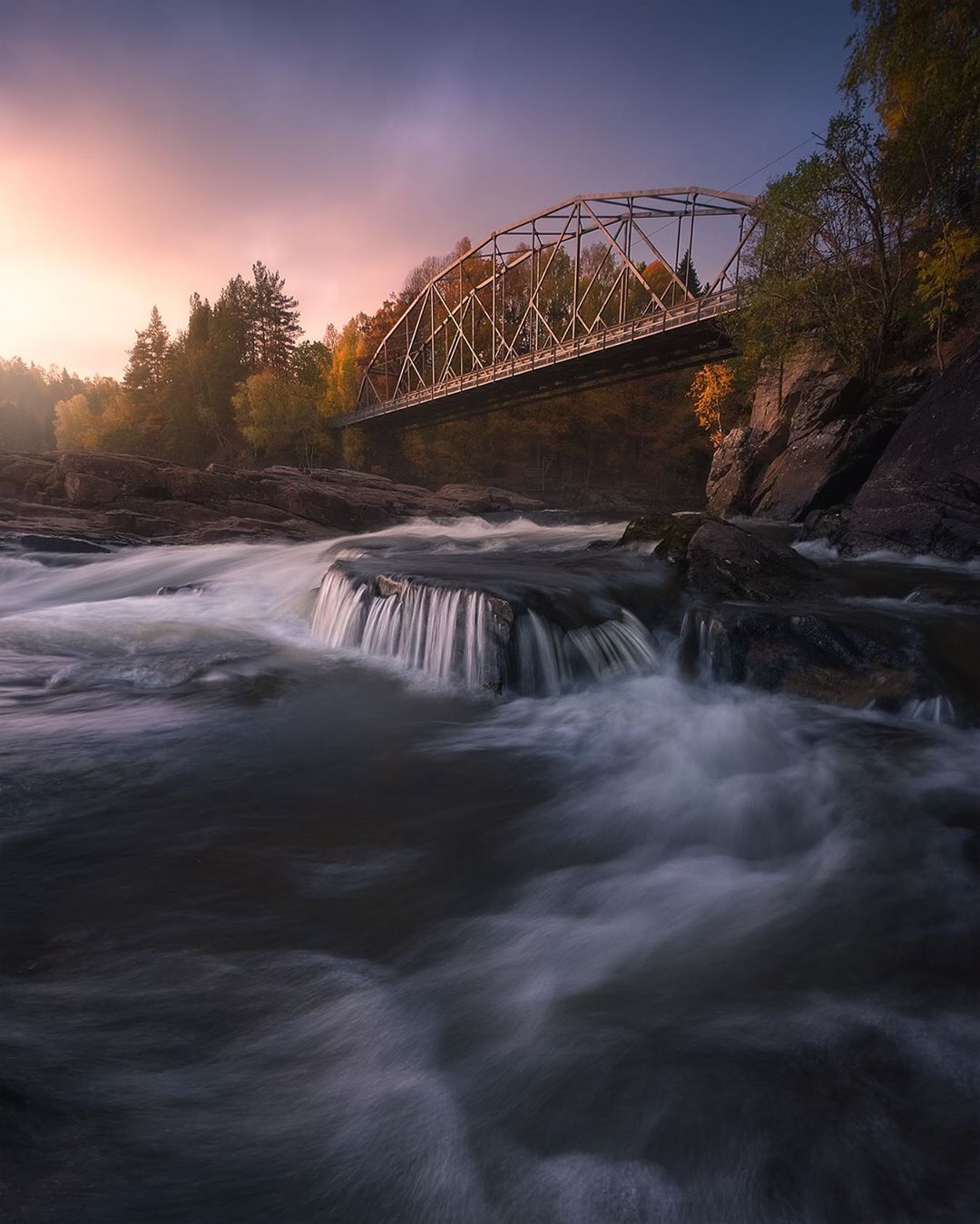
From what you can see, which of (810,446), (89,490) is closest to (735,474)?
(810,446)

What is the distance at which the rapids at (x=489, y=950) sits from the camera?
6.46ft

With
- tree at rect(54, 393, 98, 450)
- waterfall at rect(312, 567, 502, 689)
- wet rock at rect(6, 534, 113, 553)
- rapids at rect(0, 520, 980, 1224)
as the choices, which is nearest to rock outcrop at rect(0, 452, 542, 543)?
wet rock at rect(6, 534, 113, 553)

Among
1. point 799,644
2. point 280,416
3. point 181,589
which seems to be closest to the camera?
point 799,644

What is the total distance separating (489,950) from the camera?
322 cm

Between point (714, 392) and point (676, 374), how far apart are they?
21295 mm

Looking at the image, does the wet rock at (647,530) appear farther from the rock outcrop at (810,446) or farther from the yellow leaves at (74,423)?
the yellow leaves at (74,423)

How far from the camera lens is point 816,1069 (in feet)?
7.75

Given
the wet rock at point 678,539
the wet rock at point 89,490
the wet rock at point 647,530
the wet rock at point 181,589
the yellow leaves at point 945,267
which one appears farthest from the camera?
the wet rock at point 89,490

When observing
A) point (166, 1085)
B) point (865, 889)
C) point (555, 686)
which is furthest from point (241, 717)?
point (865, 889)

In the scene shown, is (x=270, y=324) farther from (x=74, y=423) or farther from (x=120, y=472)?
(x=120, y=472)

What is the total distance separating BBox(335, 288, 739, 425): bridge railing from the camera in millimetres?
31609

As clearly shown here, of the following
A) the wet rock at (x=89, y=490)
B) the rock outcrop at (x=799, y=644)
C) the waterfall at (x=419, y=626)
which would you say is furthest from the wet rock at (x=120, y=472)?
the rock outcrop at (x=799, y=644)

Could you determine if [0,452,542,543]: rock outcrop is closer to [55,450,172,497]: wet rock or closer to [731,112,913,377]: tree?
[55,450,172,497]: wet rock

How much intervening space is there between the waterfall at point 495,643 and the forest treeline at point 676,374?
15.0m
